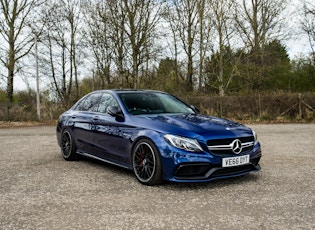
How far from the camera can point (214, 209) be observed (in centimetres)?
412

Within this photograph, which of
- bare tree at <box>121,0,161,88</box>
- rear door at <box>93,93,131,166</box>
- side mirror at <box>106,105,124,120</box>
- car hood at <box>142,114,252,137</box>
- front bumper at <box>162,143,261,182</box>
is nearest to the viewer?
front bumper at <box>162,143,261,182</box>

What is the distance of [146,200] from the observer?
4504 mm

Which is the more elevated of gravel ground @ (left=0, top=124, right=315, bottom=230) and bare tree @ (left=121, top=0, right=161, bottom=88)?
bare tree @ (left=121, top=0, right=161, bottom=88)

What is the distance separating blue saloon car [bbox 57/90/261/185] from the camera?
4844mm

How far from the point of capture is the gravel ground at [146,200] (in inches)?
145

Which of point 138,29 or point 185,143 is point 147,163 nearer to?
point 185,143

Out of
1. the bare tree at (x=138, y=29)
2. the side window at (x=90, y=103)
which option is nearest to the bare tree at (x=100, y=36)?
the bare tree at (x=138, y=29)

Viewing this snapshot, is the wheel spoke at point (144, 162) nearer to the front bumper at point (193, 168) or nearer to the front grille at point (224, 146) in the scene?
the front bumper at point (193, 168)

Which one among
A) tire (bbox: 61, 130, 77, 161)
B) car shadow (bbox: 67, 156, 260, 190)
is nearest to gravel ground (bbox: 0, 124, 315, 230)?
car shadow (bbox: 67, 156, 260, 190)

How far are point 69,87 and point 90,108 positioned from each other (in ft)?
69.1

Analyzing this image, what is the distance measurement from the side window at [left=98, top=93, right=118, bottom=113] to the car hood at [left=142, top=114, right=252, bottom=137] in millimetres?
979

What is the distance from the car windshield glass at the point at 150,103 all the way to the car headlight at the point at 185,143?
121 centimetres

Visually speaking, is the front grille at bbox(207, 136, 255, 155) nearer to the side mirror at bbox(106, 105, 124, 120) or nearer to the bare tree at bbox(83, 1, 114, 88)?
the side mirror at bbox(106, 105, 124, 120)

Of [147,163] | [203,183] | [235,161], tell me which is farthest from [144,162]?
[235,161]
